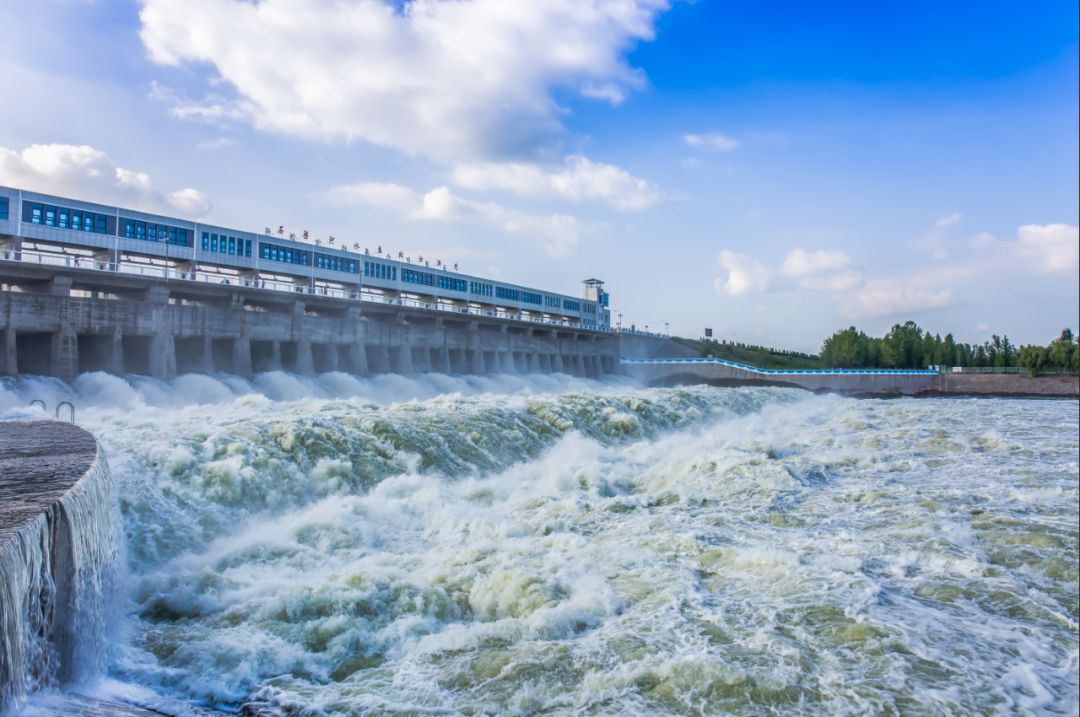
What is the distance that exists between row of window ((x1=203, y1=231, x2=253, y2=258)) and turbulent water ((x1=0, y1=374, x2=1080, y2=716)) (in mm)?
21448

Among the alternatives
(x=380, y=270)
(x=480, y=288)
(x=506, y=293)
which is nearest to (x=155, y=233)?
(x=380, y=270)

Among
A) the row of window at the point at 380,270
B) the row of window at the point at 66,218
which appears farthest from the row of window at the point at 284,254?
the row of window at the point at 66,218

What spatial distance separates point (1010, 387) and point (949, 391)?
5.94m

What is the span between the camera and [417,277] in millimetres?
50375

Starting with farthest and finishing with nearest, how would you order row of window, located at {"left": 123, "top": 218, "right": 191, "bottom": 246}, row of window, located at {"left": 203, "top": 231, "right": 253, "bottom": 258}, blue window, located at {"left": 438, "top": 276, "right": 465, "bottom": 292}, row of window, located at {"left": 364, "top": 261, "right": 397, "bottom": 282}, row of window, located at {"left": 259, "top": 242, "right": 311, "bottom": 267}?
blue window, located at {"left": 438, "top": 276, "right": 465, "bottom": 292} < row of window, located at {"left": 364, "top": 261, "right": 397, "bottom": 282} < row of window, located at {"left": 259, "top": 242, "right": 311, "bottom": 267} < row of window, located at {"left": 203, "top": 231, "right": 253, "bottom": 258} < row of window, located at {"left": 123, "top": 218, "right": 191, "bottom": 246}

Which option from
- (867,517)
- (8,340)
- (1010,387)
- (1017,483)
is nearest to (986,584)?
(867,517)

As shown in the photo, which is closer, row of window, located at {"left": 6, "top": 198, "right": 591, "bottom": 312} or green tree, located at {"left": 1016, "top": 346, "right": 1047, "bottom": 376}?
row of window, located at {"left": 6, "top": 198, "right": 591, "bottom": 312}

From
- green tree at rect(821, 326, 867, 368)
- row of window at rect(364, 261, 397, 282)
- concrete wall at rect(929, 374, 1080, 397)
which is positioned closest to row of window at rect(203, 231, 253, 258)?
row of window at rect(364, 261, 397, 282)

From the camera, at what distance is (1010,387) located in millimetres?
55812

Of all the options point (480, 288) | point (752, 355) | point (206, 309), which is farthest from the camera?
point (752, 355)

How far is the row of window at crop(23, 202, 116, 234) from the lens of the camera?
27.3 meters

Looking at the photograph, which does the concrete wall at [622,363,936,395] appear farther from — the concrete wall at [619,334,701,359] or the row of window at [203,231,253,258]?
the row of window at [203,231,253,258]

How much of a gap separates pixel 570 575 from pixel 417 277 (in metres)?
44.5

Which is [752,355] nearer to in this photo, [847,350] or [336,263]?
[847,350]
